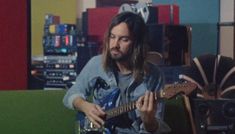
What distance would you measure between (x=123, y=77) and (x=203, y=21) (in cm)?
165

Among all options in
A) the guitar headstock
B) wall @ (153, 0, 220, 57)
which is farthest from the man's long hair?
wall @ (153, 0, 220, 57)

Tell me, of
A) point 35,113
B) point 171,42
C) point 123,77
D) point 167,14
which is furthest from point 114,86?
point 167,14

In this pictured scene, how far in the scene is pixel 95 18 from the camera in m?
2.61

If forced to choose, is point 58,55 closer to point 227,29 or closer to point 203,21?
point 203,21

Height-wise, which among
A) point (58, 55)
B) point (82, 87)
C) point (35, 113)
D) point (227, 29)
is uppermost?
point (227, 29)

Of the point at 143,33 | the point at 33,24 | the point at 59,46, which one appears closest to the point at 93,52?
the point at 59,46

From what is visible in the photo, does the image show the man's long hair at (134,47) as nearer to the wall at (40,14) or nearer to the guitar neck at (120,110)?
the guitar neck at (120,110)

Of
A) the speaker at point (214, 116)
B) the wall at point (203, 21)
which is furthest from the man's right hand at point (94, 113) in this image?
the wall at point (203, 21)

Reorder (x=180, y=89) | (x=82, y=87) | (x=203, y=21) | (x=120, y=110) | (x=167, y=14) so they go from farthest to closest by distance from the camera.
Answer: (x=203, y=21)
(x=167, y=14)
(x=82, y=87)
(x=120, y=110)
(x=180, y=89)

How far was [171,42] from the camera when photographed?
2.55 meters

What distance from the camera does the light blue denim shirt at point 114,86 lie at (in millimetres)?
1827

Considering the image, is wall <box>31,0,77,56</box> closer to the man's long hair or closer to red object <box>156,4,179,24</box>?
red object <box>156,4,179,24</box>

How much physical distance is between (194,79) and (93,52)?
655 millimetres

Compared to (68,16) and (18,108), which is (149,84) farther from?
(68,16)
